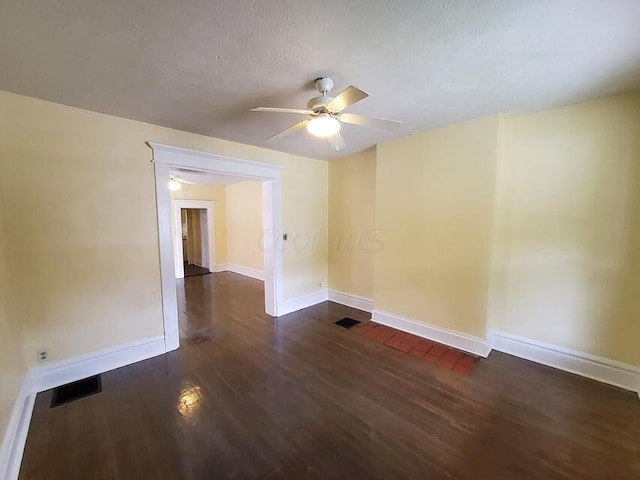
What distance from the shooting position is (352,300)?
14.9 ft

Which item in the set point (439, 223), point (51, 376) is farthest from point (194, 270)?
point (439, 223)

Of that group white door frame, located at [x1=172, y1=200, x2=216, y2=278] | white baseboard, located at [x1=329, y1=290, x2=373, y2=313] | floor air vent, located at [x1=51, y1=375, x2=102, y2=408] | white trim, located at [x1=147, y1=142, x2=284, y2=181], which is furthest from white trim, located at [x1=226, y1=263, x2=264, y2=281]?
floor air vent, located at [x1=51, y1=375, x2=102, y2=408]

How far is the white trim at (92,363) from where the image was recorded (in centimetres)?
232

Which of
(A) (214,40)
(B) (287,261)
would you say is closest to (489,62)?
(A) (214,40)

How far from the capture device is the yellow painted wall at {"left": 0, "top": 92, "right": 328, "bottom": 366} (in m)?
2.20

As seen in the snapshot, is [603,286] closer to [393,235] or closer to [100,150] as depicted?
[393,235]

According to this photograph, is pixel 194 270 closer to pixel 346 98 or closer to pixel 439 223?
pixel 439 223

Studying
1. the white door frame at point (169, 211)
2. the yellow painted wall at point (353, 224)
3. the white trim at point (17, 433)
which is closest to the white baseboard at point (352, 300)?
the yellow painted wall at point (353, 224)

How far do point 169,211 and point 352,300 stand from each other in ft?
10.3

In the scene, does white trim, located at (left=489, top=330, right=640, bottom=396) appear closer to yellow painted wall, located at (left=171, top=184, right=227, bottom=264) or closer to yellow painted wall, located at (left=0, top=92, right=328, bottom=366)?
yellow painted wall, located at (left=0, top=92, right=328, bottom=366)

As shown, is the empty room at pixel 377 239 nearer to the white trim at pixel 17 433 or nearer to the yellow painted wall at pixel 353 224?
the white trim at pixel 17 433

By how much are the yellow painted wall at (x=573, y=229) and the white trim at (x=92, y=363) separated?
157 inches

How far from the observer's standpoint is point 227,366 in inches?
107

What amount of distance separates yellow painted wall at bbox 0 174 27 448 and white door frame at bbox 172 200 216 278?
4.42 metres
